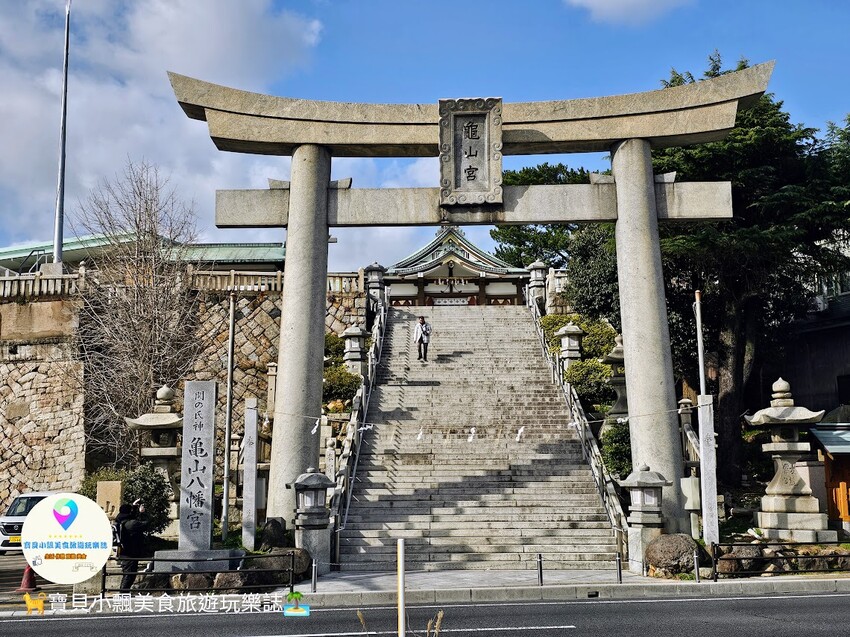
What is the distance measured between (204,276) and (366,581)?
73.0 feet

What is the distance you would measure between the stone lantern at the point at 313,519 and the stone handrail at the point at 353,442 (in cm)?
85

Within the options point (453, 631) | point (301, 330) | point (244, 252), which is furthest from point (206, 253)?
point (453, 631)

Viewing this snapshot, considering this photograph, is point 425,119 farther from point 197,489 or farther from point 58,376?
point 58,376

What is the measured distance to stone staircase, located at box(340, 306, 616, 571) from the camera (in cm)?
1709

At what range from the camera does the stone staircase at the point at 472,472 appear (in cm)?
1709

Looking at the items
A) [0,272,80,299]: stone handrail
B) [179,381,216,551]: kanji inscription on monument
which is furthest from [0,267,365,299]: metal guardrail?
[179,381,216,551]: kanji inscription on monument

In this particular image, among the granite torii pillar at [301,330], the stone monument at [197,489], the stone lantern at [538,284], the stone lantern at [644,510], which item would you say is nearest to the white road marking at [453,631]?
the stone monument at [197,489]

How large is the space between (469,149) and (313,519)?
8.84 m

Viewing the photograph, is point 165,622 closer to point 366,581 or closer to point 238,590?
point 238,590

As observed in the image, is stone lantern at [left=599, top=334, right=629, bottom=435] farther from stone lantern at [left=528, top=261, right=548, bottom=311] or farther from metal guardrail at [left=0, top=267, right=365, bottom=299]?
metal guardrail at [left=0, top=267, right=365, bottom=299]

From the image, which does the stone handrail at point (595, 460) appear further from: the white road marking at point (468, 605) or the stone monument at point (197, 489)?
the stone monument at point (197, 489)

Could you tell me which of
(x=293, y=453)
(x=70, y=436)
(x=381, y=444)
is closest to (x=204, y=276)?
(x=70, y=436)

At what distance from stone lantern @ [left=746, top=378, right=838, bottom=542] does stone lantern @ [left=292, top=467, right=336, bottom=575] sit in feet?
31.4

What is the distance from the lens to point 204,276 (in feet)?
113
